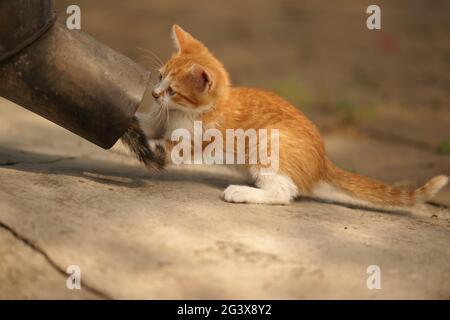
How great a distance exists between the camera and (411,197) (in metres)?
3.79

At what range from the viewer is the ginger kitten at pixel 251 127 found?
365cm

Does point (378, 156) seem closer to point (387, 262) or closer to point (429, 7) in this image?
point (387, 262)

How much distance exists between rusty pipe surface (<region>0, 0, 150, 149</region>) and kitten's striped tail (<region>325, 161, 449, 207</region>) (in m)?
1.30

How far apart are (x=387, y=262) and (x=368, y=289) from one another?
0.97ft

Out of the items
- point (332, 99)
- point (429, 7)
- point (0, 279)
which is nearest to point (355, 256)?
point (0, 279)

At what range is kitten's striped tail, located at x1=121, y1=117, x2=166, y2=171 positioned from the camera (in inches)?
144

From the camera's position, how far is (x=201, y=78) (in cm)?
365

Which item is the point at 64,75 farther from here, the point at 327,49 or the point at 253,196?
the point at 327,49

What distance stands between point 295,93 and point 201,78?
3651 millimetres

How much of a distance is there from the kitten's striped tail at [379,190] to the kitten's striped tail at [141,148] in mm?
1017
